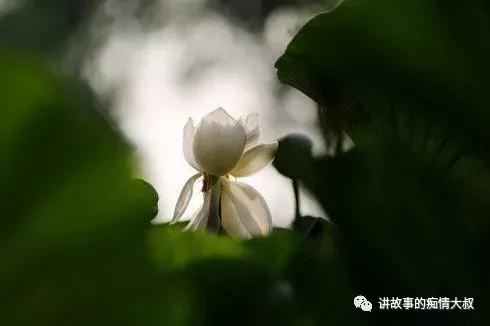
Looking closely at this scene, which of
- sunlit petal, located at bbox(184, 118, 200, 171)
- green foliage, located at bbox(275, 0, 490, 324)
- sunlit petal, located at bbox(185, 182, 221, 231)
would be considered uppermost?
sunlit petal, located at bbox(184, 118, 200, 171)

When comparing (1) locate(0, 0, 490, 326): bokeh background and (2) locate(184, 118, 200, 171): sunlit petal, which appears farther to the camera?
(2) locate(184, 118, 200, 171): sunlit petal

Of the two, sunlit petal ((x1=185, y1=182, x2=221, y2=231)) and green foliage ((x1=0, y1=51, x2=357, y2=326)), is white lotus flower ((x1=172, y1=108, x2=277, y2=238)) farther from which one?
green foliage ((x1=0, y1=51, x2=357, y2=326))

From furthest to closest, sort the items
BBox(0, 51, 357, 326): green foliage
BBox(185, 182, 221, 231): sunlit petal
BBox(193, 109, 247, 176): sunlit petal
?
BBox(193, 109, 247, 176): sunlit petal
BBox(185, 182, 221, 231): sunlit petal
BBox(0, 51, 357, 326): green foliage

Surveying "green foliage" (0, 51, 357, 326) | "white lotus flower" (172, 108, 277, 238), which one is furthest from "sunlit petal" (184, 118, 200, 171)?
"green foliage" (0, 51, 357, 326)

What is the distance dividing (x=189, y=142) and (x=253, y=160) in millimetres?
38

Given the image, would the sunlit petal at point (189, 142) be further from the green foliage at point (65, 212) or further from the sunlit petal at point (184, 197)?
the green foliage at point (65, 212)

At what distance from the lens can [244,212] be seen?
0.36 m

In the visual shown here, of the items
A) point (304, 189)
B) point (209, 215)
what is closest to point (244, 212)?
point (209, 215)

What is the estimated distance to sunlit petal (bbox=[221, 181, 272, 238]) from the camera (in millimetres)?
348

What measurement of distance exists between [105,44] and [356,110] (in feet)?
7.90

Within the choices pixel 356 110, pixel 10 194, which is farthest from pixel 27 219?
pixel 356 110

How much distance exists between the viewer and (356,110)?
161 millimetres

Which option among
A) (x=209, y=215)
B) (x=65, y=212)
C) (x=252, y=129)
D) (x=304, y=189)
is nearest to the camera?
(x=65, y=212)

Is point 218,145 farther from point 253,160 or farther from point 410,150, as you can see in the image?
point 410,150
